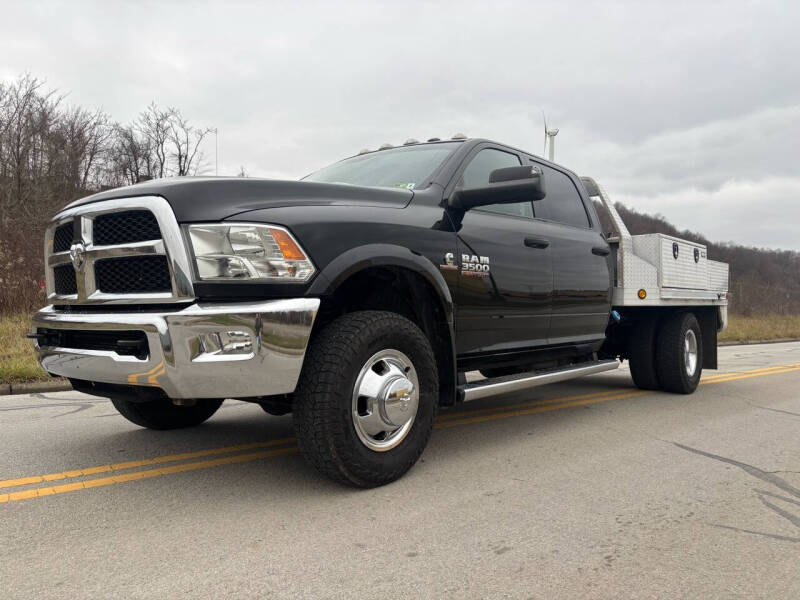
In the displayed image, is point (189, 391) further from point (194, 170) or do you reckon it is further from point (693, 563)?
point (194, 170)

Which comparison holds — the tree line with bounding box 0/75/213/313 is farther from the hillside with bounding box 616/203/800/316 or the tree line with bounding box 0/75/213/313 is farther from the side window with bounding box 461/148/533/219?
the hillside with bounding box 616/203/800/316

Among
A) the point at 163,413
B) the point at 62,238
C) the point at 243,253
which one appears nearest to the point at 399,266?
the point at 243,253

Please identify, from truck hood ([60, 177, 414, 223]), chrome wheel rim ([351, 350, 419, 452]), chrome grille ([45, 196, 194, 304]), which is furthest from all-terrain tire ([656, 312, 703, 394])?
chrome grille ([45, 196, 194, 304])

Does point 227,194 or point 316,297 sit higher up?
point 227,194

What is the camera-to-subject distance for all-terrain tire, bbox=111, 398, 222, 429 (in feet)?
13.1

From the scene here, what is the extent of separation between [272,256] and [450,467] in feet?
5.24

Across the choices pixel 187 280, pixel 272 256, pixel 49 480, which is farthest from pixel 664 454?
pixel 49 480

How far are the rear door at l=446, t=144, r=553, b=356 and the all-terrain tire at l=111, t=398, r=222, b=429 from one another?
174 centimetres

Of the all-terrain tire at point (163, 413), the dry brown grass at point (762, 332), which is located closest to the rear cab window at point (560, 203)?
the all-terrain tire at point (163, 413)

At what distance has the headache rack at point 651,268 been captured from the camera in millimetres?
5723

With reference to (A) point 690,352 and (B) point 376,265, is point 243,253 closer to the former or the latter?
(B) point 376,265

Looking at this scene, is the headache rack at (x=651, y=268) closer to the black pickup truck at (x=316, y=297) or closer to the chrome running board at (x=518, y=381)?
the chrome running board at (x=518, y=381)

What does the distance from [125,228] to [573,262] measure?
129 inches

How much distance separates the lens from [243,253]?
2678mm
